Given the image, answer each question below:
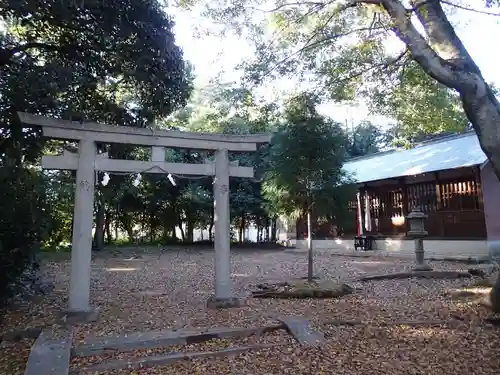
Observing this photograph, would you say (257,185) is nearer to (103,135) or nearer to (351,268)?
(351,268)

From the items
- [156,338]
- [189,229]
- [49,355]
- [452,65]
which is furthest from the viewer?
[189,229]

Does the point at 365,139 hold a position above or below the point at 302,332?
above

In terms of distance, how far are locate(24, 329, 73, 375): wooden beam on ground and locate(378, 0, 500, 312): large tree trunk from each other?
587 centimetres

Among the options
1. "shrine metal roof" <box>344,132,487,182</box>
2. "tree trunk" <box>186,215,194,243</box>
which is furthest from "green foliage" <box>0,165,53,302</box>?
"tree trunk" <box>186,215,194,243</box>

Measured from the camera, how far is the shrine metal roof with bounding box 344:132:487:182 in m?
15.6

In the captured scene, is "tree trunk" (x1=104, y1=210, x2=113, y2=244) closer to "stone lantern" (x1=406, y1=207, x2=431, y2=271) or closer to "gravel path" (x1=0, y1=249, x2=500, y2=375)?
"gravel path" (x1=0, y1=249, x2=500, y2=375)

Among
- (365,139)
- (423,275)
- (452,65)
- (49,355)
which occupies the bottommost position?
(49,355)

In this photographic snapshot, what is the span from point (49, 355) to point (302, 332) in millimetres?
3170

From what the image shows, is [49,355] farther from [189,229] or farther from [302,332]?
[189,229]

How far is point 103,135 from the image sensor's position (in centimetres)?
708

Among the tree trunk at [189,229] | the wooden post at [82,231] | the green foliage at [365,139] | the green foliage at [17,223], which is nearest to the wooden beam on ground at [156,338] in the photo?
the wooden post at [82,231]

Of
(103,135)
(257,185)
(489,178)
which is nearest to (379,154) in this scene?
(257,185)

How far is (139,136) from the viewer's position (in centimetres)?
738

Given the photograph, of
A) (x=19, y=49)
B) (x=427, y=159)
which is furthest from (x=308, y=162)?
(x=427, y=159)
